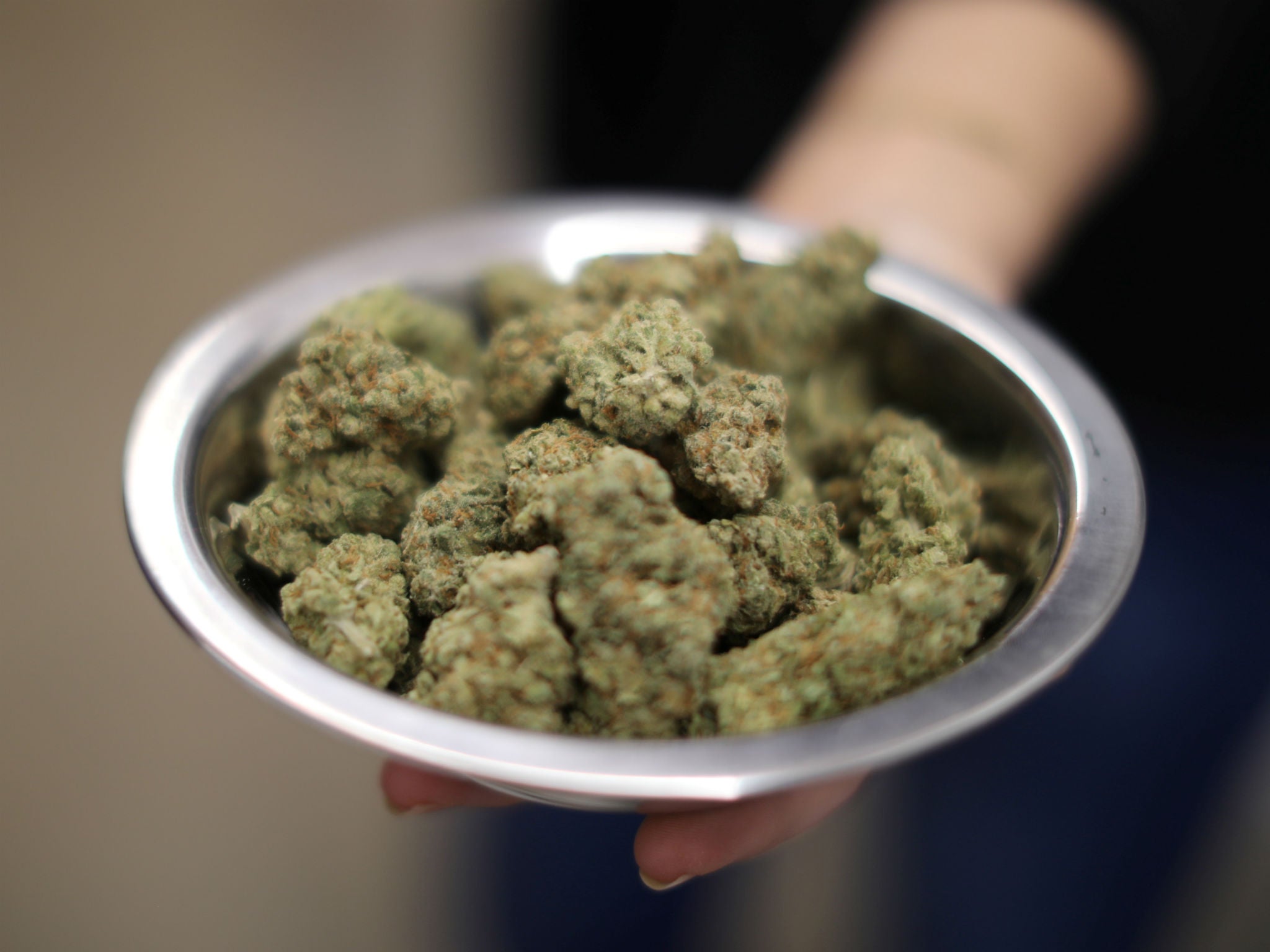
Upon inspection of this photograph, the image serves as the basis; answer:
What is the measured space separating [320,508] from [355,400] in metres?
0.10

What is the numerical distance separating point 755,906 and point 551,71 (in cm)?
185

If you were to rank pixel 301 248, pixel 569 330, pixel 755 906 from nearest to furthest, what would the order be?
pixel 569 330, pixel 755 906, pixel 301 248

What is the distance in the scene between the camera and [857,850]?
2061 mm

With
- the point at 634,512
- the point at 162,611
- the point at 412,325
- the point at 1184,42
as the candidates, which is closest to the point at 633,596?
the point at 634,512

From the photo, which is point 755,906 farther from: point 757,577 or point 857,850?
point 757,577

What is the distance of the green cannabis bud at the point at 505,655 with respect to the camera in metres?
0.69

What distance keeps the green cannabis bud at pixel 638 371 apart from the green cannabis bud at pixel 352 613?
0.22m

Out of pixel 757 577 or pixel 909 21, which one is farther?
pixel 909 21

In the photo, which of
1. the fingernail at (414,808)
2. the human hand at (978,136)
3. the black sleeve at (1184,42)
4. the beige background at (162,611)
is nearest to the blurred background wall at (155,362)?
the beige background at (162,611)

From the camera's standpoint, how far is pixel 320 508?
2.78ft

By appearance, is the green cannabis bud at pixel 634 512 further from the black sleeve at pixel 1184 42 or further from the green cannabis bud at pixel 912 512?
the black sleeve at pixel 1184 42

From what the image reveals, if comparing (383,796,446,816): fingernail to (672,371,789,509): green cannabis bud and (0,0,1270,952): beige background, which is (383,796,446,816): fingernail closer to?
(672,371,789,509): green cannabis bud

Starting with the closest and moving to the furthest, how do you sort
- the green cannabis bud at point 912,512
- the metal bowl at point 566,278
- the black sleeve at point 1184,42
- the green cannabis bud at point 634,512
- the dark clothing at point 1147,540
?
the metal bowl at point 566,278
the green cannabis bud at point 634,512
the green cannabis bud at point 912,512
the black sleeve at point 1184,42
the dark clothing at point 1147,540

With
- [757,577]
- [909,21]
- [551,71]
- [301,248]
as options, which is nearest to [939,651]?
[757,577]
